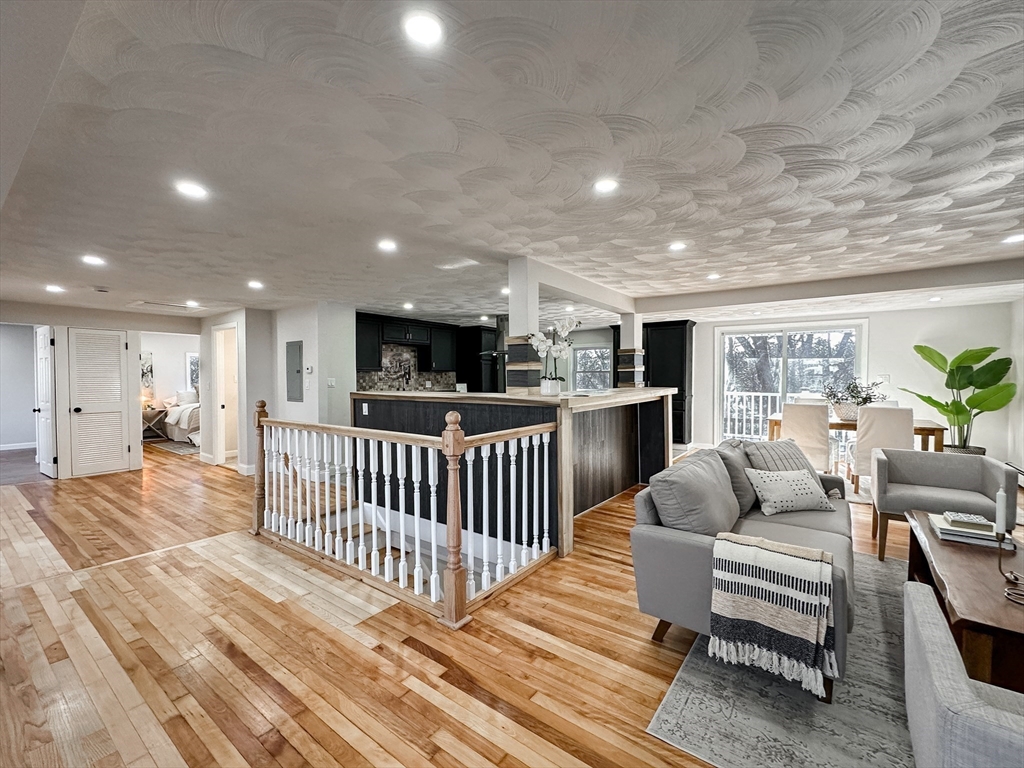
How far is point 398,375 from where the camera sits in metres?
7.71

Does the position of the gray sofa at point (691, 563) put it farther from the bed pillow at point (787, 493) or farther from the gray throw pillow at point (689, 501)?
the bed pillow at point (787, 493)

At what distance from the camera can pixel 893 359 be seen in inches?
258

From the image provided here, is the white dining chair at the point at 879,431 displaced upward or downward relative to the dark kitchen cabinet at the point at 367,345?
downward

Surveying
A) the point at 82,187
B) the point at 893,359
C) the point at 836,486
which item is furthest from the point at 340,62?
the point at 893,359

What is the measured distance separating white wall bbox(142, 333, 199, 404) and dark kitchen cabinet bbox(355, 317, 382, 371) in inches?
199

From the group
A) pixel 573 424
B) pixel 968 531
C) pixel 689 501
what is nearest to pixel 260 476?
pixel 573 424

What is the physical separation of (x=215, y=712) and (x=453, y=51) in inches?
99.7

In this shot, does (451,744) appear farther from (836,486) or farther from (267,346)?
(267,346)

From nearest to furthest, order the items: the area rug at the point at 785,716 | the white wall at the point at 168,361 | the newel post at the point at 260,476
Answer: the area rug at the point at 785,716 → the newel post at the point at 260,476 → the white wall at the point at 168,361

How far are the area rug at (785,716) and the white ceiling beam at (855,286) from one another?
3.97 meters

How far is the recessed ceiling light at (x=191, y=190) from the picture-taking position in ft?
7.75

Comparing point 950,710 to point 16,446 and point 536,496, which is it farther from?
point 16,446

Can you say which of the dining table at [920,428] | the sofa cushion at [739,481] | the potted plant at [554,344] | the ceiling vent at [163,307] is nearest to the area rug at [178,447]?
the ceiling vent at [163,307]

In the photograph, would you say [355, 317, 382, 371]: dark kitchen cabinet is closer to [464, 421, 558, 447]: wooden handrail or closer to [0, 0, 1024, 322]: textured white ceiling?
[0, 0, 1024, 322]: textured white ceiling
